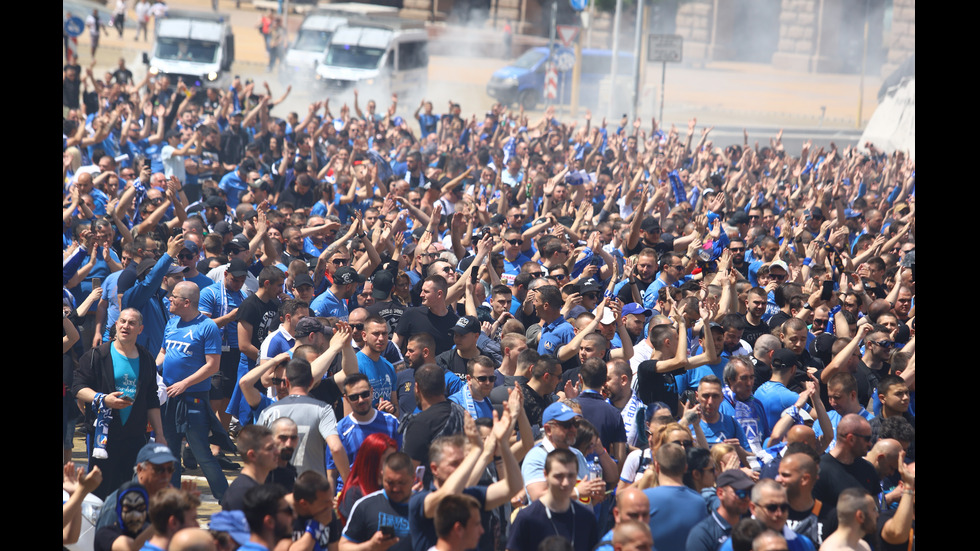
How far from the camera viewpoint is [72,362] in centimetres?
789

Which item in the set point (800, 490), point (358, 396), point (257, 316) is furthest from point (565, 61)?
point (800, 490)

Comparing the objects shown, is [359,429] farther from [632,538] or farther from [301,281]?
[301,281]

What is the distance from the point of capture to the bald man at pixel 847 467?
609 cm

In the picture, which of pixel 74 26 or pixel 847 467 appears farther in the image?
pixel 74 26

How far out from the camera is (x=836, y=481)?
6109mm

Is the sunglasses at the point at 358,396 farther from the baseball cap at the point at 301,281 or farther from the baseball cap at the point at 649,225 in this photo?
the baseball cap at the point at 649,225

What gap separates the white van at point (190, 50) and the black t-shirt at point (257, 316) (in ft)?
79.8

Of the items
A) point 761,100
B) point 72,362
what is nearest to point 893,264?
point 72,362

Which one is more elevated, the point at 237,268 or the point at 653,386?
the point at 237,268

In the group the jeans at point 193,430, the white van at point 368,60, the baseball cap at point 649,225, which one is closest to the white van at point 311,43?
the white van at point 368,60

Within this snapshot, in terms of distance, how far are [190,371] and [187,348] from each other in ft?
0.56

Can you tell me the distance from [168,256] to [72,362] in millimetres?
1205

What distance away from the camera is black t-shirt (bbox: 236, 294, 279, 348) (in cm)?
876
